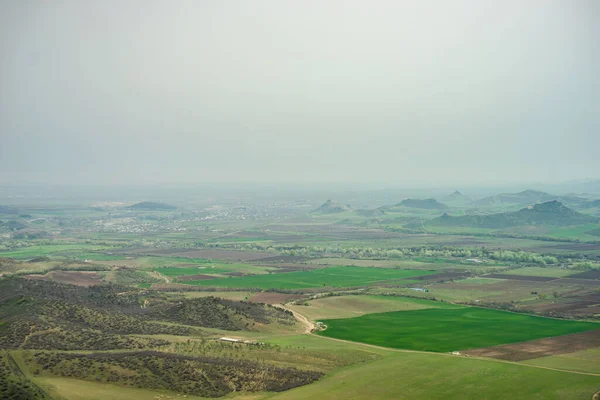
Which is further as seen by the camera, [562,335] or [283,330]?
[283,330]

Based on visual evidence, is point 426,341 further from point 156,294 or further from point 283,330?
point 156,294

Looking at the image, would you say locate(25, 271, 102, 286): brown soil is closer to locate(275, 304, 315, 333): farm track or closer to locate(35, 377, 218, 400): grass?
locate(275, 304, 315, 333): farm track

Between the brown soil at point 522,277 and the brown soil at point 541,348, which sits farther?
the brown soil at point 522,277

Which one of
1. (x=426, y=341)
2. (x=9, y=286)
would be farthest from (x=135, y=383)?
(x=9, y=286)

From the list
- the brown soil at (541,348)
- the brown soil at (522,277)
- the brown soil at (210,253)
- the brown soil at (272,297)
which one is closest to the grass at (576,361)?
the brown soil at (541,348)

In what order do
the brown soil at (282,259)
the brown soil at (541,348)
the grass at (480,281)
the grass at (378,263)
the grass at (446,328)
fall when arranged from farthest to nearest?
the brown soil at (282,259) → the grass at (378,263) → the grass at (480,281) → the grass at (446,328) → the brown soil at (541,348)

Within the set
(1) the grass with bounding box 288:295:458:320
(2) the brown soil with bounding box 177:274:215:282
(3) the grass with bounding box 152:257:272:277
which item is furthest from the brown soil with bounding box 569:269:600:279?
(2) the brown soil with bounding box 177:274:215:282

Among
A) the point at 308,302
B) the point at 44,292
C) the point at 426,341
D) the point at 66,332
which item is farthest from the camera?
the point at 308,302

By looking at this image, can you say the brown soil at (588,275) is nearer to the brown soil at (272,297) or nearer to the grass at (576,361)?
the brown soil at (272,297)
